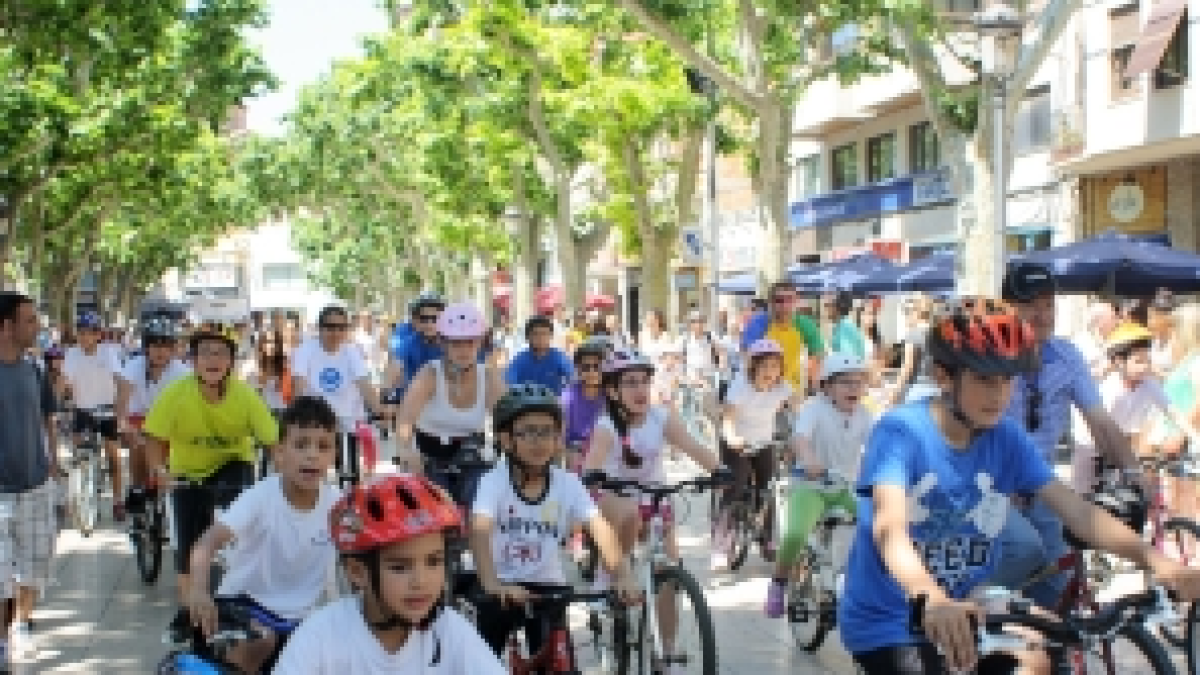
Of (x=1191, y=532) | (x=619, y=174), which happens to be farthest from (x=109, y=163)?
(x=1191, y=532)

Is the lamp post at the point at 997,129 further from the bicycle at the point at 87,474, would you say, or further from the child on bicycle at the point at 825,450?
the bicycle at the point at 87,474

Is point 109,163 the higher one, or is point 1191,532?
point 109,163

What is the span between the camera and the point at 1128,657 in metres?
4.67

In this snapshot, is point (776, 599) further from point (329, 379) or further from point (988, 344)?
point (329, 379)

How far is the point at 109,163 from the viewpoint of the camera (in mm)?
26297

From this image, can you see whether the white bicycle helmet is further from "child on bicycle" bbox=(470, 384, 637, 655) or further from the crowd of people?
"child on bicycle" bbox=(470, 384, 637, 655)

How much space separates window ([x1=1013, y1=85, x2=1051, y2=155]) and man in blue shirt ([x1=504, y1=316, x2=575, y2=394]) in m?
18.4

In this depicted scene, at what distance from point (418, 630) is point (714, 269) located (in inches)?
835

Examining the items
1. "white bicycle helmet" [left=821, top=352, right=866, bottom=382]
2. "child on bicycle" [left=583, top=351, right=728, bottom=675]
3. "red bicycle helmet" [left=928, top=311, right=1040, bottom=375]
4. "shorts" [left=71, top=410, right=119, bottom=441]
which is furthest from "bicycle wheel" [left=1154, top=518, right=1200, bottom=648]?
"shorts" [left=71, top=410, right=119, bottom=441]

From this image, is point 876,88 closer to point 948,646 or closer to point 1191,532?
point 1191,532

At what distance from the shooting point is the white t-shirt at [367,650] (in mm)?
3443

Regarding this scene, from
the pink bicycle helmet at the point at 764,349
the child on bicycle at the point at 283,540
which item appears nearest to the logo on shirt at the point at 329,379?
the pink bicycle helmet at the point at 764,349

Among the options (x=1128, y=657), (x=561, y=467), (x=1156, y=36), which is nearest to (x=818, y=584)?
(x=561, y=467)

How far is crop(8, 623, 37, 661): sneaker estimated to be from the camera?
845 cm
